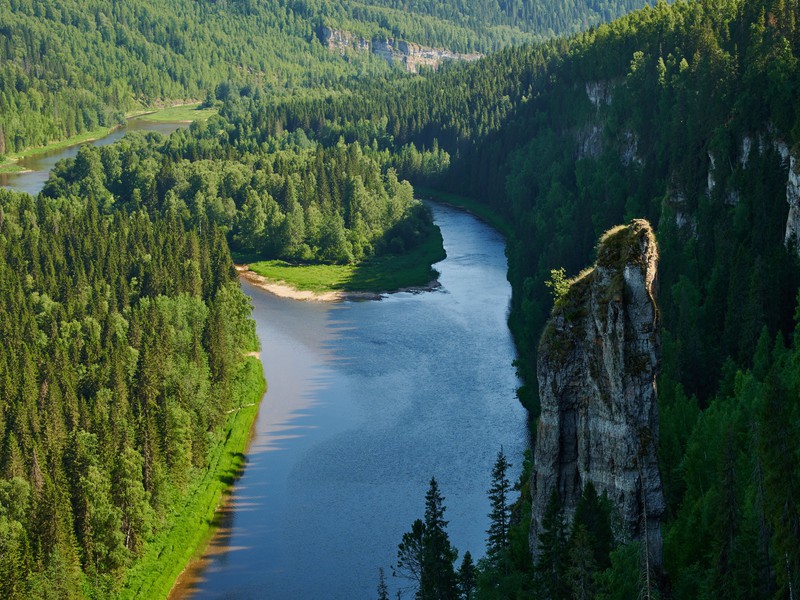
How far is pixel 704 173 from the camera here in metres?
106

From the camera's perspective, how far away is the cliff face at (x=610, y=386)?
44.2 m

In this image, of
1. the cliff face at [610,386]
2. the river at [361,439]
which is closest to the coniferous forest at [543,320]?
the cliff face at [610,386]

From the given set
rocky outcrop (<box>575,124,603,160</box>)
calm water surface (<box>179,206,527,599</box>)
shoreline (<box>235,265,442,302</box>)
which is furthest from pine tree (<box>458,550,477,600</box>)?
rocky outcrop (<box>575,124,603,160</box>)

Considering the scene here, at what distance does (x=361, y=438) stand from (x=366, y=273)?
6192 centimetres

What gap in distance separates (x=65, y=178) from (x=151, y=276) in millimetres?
77710

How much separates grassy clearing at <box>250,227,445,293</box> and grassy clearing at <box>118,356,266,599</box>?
47.7 metres

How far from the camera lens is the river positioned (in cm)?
7900

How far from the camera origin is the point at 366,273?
158750 mm

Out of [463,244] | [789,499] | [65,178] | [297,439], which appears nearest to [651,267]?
[789,499]

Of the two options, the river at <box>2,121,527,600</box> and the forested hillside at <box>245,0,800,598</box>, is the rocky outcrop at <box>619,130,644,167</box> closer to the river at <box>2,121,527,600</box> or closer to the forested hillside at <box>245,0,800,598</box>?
the forested hillside at <box>245,0,800,598</box>

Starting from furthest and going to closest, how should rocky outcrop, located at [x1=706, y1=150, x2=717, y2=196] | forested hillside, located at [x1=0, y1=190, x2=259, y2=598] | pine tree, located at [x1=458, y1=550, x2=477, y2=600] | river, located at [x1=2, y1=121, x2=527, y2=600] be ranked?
rocky outcrop, located at [x1=706, y1=150, x2=717, y2=196] → river, located at [x1=2, y1=121, x2=527, y2=600] → forested hillside, located at [x1=0, y1=190, x2=259, y2=598] → pine tree, located at [x1=458, y1=550, x2=477, y2=600]

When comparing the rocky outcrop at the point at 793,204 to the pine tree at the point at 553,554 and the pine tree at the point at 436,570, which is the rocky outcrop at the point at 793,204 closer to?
the pine tree at the point at 436,570

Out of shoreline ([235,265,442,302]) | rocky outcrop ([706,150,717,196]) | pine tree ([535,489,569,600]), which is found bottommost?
shoreline ([235,265,442,302])

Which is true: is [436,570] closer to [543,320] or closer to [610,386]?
[610,386]
